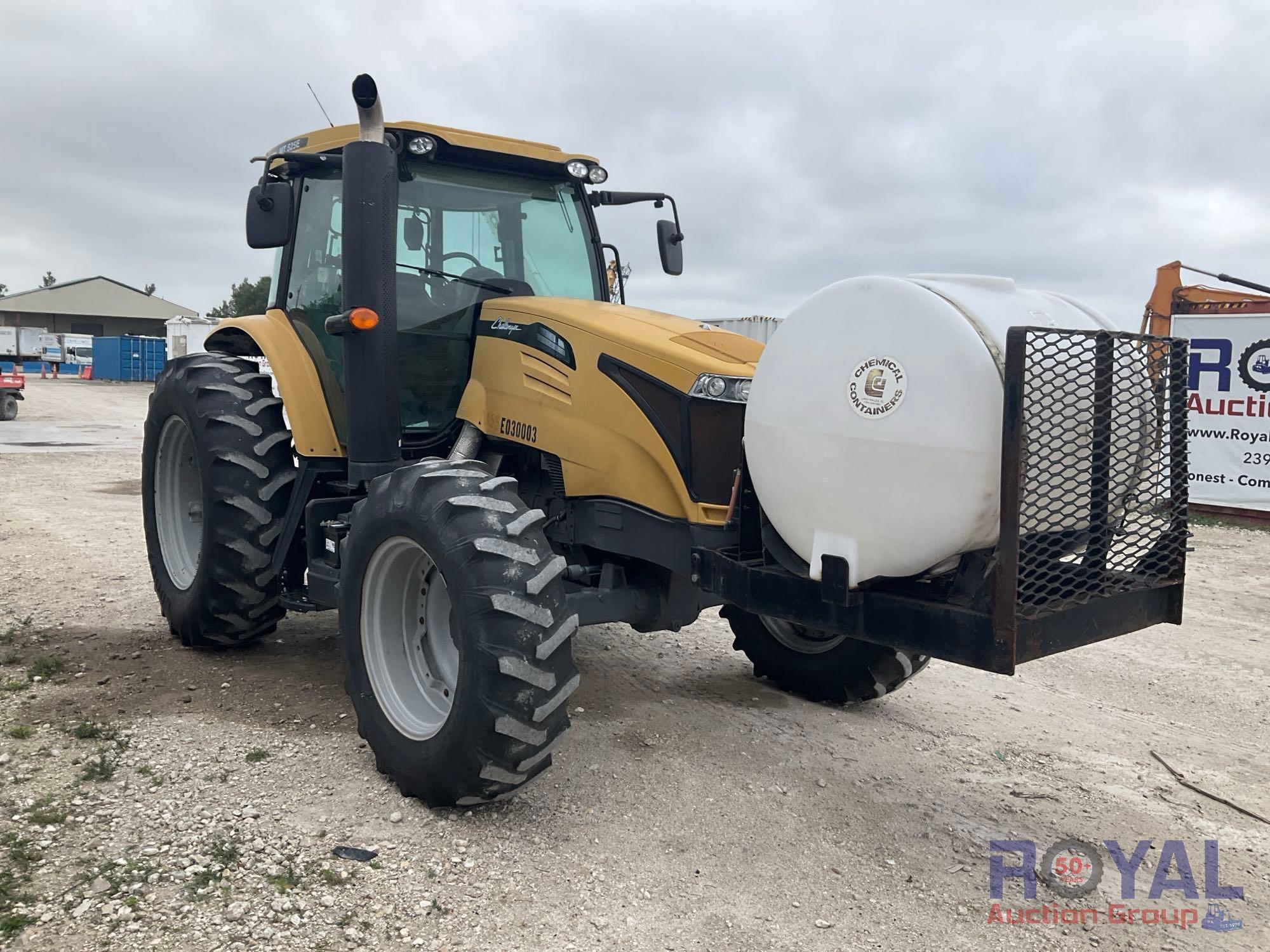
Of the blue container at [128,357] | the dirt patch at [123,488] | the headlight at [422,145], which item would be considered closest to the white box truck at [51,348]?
the blue container at [128,357]

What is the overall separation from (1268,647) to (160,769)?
649 centimetres

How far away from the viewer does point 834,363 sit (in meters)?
3.03

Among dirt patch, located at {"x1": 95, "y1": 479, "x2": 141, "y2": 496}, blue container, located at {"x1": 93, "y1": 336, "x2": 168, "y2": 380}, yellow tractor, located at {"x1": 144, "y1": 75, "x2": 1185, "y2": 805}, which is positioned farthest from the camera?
blue container, located at {"x1": 93, "y1": 336, "x2": 168, "y2": 380}

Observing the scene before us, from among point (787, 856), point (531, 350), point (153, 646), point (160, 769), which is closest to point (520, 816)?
point (787, 856)

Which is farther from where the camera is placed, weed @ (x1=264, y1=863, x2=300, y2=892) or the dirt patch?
the dirt patch

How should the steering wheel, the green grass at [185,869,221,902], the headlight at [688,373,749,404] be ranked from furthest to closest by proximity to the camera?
the steering wheel
the headlight at [688,373,749,404]
the green grass at [185,869,221,902]

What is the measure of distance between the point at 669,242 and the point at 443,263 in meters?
1.30

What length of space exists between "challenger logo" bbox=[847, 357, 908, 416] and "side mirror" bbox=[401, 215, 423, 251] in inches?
94.8

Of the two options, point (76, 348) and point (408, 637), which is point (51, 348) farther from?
point (408, 637)

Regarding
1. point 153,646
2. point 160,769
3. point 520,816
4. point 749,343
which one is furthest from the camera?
point 153,646

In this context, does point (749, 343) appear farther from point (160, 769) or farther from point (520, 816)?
point (160, 769)

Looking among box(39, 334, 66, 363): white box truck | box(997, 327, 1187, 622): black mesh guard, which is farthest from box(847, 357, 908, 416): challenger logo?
box(39, 334, 66, 363): white box truck

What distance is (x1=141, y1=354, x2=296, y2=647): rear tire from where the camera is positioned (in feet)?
15.9

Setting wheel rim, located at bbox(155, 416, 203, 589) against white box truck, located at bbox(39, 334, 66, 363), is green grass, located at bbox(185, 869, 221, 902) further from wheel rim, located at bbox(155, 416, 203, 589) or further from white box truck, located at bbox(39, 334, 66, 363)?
white box truck, located at bbox(39, 334, 66, 363)
